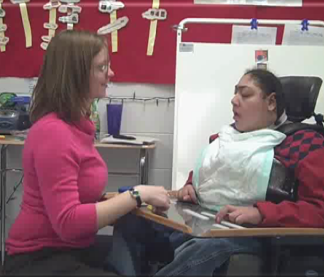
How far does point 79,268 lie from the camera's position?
3.22 feet

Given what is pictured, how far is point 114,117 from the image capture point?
8.88 feet

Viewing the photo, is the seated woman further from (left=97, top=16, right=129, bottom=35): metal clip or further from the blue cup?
(left=97, top=16, right=129, bottom=35): metal clip

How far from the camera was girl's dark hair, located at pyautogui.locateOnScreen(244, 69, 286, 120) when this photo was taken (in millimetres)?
1475

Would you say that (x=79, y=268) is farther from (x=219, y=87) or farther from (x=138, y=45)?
(x=138, y=45)

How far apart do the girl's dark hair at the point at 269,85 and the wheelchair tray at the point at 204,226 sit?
499mm

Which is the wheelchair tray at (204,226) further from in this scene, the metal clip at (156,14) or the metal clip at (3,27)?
the metal clip at (3,27)

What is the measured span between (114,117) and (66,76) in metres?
1.62

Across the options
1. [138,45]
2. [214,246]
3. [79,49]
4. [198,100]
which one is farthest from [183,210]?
[138,45]

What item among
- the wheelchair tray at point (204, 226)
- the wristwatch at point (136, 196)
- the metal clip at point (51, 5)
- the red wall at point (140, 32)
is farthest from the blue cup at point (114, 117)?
the wristwatch at point (136, 196)

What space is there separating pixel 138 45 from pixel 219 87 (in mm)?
757

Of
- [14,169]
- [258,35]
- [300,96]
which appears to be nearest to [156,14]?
[258,35]

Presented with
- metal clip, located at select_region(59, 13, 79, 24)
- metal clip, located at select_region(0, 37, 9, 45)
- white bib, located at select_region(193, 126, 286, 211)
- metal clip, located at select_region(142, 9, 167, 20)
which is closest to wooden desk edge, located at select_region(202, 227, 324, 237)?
white bib, located at select_region(193, 126, 286, 211)

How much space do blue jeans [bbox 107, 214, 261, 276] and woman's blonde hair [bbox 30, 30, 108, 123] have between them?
340 mm

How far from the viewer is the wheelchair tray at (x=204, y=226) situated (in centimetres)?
100
